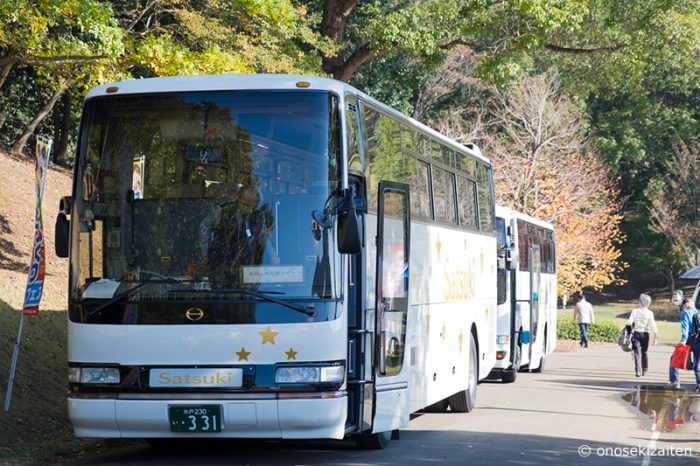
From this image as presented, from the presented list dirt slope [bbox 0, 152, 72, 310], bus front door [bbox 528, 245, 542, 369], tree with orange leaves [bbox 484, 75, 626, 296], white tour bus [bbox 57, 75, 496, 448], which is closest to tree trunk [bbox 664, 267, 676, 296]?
tree with orange leaves [bbox 484, 75, 626, 296]

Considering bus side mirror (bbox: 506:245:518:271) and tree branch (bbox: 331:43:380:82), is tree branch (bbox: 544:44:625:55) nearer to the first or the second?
tree branch (bbox: 331:43:380:82)

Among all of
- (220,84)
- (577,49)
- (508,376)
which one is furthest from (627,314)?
(220,84)

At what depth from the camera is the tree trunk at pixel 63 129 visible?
38.0m

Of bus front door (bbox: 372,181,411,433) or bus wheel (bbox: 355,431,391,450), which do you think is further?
bus wheel (bbox: 355,431,391,450)

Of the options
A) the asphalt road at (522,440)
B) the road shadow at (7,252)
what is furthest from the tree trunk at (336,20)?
the asphalt road at (522,440)

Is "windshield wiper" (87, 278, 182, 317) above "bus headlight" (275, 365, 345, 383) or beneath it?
above

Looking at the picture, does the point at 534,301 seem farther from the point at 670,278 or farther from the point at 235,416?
the point at 670,278

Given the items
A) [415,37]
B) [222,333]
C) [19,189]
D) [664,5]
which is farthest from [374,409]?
[19,189]

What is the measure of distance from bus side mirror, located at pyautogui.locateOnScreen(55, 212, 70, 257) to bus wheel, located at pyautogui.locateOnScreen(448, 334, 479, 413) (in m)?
7.58

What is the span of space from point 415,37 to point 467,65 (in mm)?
20347

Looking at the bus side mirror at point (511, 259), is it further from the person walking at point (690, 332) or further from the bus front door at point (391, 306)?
the bus front door at point (391, 306)

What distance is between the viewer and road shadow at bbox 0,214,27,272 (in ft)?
76.5

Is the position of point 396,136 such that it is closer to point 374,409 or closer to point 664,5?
point 374,409

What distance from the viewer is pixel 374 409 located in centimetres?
1122
